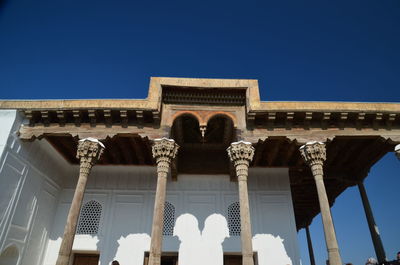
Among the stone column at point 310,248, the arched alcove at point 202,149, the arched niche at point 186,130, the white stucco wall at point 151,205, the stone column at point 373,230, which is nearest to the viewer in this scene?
the stone column at point 373,230

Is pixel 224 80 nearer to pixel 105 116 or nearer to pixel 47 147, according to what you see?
pixel 105 116

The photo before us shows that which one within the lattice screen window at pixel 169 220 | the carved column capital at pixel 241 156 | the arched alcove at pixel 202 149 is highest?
the arched alcove at pixel 202 149

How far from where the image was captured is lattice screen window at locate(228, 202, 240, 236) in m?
9.52

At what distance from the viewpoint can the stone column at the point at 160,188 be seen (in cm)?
618

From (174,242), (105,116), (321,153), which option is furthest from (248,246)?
(105,116)

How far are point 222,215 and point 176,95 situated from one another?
4.68 metres

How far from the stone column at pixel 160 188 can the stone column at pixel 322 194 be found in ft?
12.3

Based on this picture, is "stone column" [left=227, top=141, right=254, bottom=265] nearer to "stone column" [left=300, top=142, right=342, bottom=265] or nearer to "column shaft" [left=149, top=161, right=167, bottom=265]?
"stone column" [left=300, top=142, right=342, bottom=265]

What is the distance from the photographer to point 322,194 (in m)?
6.89

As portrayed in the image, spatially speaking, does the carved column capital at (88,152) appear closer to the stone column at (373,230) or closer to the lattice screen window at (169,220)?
the lattice screen window at (169,220)

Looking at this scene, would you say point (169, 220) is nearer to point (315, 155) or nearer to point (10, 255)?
point (10, 255)

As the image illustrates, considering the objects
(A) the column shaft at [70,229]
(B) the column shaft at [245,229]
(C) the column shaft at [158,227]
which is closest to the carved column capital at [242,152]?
(B) the column shaft at [245,229]

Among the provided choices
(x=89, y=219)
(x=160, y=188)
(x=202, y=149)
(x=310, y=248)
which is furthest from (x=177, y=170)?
(x=310, y=248)

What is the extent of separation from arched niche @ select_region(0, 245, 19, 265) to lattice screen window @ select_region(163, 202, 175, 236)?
175 inches
